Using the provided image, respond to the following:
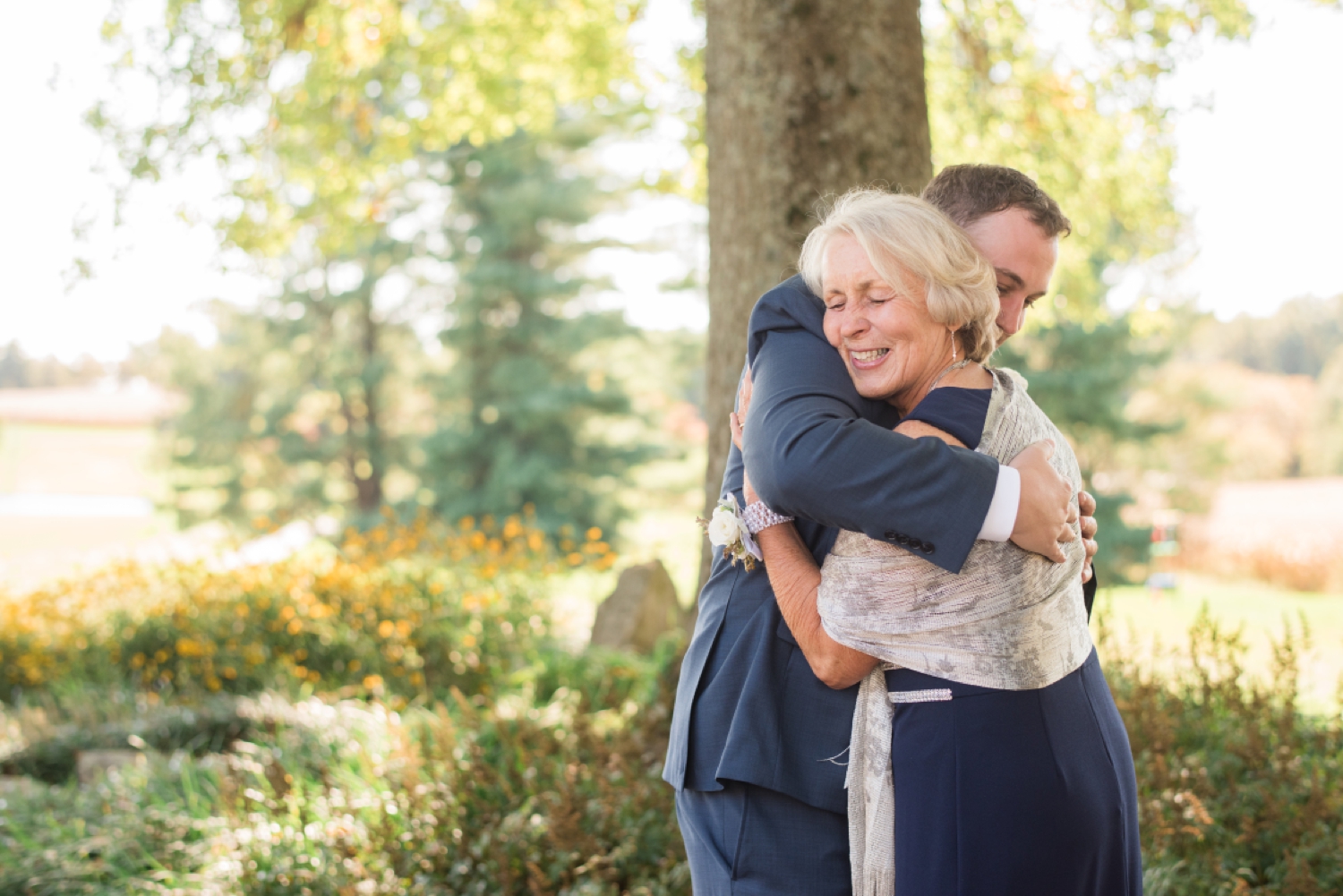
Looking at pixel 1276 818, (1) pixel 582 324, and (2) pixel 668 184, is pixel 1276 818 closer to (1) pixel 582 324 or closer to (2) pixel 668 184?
(2) pixel 668 184

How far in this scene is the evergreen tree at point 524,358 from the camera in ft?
50.5

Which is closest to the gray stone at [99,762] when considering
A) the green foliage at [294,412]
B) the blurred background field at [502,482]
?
the blurred background field at [502,482]

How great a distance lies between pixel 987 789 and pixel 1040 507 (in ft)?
1.50

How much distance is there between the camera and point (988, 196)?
1750 millimetres

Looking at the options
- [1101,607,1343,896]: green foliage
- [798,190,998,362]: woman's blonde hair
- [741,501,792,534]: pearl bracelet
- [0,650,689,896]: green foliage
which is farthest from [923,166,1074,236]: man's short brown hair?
[0,650,689,896]: green foliage

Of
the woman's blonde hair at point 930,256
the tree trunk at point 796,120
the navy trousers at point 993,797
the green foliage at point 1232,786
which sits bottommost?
the green foliage at point 1232,786

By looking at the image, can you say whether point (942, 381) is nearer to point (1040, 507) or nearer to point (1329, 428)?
point (1040, 507)

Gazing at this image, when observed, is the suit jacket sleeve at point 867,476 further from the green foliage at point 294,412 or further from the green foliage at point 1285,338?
the green foliage at point 1285,338

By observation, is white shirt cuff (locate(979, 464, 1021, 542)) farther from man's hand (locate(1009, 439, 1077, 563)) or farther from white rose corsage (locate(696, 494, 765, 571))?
white rose corsage (locate(696, 494, 765, 571))

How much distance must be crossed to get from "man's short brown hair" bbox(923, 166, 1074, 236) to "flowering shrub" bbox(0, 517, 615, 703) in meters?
4.63

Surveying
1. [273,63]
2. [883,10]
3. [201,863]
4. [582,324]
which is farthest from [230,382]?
[883,10]

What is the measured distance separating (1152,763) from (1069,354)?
11.3m

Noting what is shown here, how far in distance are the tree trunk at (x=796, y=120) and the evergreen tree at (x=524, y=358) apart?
11523 millimetres

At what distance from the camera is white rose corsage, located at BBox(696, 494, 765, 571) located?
1729 mm
